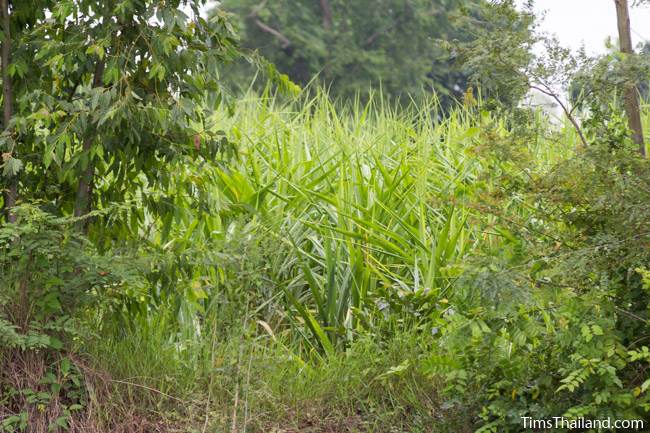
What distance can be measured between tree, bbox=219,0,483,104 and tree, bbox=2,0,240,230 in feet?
81.5

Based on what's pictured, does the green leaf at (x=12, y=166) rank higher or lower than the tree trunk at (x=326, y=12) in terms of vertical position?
lower

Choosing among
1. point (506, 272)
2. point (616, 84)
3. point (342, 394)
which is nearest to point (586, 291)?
point (506, 272)

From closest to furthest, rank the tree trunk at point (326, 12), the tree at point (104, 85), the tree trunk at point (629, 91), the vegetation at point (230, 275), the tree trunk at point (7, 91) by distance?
the vegetation at point (230, 275) < the tree at point (104, 85) < the tree trunk at point (629, 91) < the tree trunk at point (7, 91) < the tree trunk at point (326, 12)

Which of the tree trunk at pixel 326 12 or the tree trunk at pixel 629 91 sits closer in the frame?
the tree trunk at pixel 629 91

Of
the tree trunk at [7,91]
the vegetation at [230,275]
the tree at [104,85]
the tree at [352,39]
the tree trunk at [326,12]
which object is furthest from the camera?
the tree trunk at [326,12]

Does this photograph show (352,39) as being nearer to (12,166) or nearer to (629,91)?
(629,91)

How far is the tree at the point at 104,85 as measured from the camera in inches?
159

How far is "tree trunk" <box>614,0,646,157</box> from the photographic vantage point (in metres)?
4.30

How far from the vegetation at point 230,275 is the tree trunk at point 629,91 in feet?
0.33

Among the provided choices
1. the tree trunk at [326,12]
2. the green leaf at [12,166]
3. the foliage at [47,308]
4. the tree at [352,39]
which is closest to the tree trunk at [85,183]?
the foliage at [47,308]

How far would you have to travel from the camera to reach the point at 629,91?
169 inches

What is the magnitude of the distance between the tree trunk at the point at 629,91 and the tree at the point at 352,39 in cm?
2475

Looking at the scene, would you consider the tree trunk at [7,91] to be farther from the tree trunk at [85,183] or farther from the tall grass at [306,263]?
the tall grass at [306,263]

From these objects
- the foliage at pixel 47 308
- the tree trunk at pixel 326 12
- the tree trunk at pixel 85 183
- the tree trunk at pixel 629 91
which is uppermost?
the tree trunk at pixel 629 91
